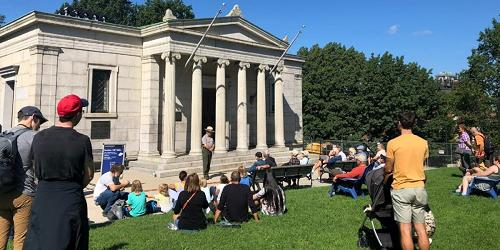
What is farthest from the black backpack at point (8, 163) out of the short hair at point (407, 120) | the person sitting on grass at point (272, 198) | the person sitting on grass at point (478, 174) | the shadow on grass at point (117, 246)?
the person sitting on grass at point (478, 174)

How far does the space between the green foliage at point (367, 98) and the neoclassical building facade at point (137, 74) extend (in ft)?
66.0

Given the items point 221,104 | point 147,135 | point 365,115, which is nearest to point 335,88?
point 365,115

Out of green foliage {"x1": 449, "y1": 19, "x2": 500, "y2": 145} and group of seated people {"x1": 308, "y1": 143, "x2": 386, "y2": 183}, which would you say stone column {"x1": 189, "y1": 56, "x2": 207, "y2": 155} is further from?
green foliage {"x1": 449, "y1": 19, "x2": 500, "y2": 145}

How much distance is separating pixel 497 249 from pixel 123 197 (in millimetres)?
7687

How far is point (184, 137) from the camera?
20.7 meters

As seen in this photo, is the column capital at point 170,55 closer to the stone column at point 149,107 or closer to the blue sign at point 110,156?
the stone column at point 149,107

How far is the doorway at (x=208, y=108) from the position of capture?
22.6 m

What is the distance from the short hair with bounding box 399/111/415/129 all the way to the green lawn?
2.24 metres

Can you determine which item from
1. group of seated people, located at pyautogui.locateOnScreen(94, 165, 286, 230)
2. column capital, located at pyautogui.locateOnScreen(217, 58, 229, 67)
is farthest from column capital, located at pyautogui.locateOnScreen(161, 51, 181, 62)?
group of seated people, located at pyautogui.locateOnScreen(94, 165, 286, 230)

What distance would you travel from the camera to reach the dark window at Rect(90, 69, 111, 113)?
1842cm

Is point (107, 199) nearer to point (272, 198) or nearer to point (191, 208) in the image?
point (191, 208)

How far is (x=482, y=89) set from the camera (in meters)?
39.3

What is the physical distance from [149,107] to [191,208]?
12474 mm

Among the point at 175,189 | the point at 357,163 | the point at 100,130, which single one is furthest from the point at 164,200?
the point at 100,130
